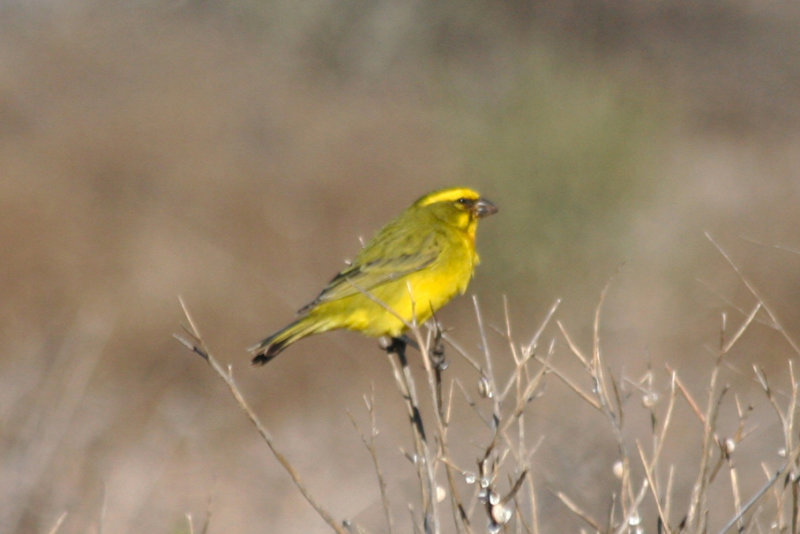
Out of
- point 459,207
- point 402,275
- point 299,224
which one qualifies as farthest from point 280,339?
point 299,224

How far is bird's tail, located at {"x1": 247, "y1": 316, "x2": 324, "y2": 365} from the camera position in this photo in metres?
5.28

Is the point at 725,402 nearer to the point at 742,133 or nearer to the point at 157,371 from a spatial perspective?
the point at 157,371

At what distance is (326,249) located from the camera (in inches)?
590

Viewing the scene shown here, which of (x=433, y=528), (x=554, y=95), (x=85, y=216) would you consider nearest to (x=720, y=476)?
(x=433, y=528)

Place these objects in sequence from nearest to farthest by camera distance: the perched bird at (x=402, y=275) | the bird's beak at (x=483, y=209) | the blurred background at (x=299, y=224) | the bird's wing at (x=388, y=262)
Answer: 1. the perched bird at (x=402, y=275)
2. the bird's wing at (x=388, y=262)
3. the bird's beak at (x=483, y=209)
4. the blurred background at (x=299, y=224)

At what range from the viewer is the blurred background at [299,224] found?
932 cm

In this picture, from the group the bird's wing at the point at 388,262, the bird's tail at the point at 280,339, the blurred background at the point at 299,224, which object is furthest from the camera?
the blurred background at the point at 299,224

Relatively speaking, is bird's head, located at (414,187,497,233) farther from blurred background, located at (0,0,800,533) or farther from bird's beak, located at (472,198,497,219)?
blurred background, located at (0,0,800,533)

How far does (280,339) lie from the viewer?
17.8 ft

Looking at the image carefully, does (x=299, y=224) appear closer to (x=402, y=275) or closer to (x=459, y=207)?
(x=459, y=207)

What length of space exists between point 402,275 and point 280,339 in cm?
68

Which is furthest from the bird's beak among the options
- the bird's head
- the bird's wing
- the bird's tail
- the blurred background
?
the blurred background

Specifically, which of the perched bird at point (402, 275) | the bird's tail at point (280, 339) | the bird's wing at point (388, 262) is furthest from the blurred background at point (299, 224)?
the bird's tail at point (280, 339)

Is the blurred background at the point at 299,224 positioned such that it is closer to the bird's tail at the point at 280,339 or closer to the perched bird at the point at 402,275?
the perched bird at the point at 402,275
